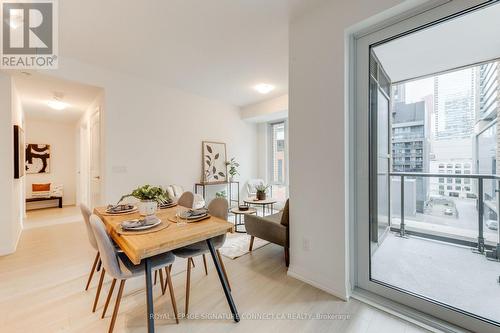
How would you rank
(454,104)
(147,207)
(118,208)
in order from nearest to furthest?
(454,104) < (147,207) < (118,208)

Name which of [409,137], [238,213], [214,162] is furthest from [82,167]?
[409,137]

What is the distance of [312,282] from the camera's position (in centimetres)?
216

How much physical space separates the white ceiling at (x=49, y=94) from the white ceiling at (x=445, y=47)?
14.1 feet

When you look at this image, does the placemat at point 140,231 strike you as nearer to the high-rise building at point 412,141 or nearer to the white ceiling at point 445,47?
the high-rise building at point 412,141

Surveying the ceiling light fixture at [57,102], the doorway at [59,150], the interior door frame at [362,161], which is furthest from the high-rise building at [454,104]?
the ceiling light fixture at [57,102]

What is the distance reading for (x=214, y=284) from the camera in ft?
7.21

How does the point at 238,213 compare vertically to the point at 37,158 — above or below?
below

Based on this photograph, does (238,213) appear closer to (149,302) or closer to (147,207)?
(147,207)

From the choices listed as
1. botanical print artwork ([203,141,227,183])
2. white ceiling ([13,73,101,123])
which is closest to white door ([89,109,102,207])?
white ceiling ([13,73,101,123])

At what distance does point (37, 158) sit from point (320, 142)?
787 cm

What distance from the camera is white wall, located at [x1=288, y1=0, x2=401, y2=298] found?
1954 mm

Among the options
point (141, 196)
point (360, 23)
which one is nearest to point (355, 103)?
point (360, 23)

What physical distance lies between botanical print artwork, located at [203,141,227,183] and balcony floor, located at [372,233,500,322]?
11.9 feet

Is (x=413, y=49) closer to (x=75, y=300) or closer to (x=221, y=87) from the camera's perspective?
(x=221, y=87)
